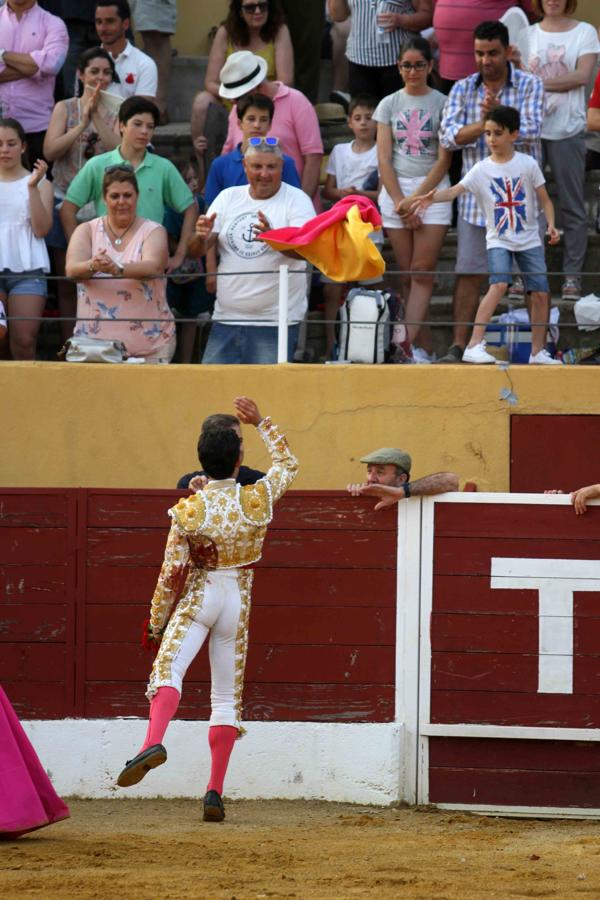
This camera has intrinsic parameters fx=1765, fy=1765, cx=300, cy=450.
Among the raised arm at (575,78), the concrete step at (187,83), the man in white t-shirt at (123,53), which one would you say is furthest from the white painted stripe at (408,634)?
the concrete step at (187,83)

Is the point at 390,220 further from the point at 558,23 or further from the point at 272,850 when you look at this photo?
the point at 272,850

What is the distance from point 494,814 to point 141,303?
299 cm

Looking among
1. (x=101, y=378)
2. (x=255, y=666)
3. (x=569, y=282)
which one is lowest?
(x=255, y=666)

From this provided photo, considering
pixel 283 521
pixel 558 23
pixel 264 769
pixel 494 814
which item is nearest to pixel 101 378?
pixel 283 521

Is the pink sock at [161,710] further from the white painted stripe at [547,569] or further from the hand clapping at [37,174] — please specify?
the hand clapping at [37,174]

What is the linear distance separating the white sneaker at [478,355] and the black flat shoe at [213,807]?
9.00ft

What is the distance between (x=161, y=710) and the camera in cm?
635

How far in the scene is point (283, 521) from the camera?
7.44m

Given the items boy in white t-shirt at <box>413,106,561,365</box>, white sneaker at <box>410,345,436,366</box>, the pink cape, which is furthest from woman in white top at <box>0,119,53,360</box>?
the pink cape

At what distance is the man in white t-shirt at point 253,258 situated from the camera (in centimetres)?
852

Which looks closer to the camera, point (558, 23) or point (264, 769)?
point (264, 769)

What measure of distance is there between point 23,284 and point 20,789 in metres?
3.48

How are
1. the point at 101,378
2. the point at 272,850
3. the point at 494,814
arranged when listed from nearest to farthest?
the point at 272,850
the point at 494,814
the point at 101,378

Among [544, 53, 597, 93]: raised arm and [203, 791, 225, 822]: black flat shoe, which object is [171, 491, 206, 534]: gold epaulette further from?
[544, 53, 597, 93]: raised arm
